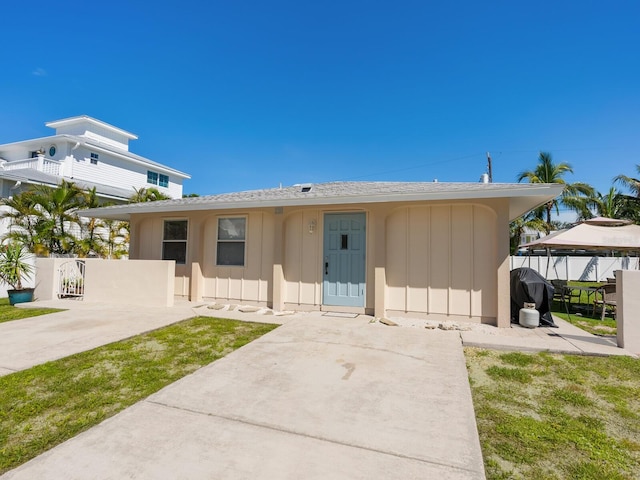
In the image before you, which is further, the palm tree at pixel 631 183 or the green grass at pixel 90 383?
the palm tree at pixel 631 183

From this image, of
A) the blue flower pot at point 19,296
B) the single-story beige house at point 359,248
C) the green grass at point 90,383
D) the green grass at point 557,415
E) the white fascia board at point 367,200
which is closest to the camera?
the green grass at point 557,415

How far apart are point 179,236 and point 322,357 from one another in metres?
6.57

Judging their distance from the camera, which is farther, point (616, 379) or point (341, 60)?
point (341, 60)

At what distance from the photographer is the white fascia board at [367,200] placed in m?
5.75

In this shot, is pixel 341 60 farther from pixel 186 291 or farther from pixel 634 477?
pixel 634 477

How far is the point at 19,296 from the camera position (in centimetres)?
827

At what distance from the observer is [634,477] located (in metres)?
Answer: 2.14

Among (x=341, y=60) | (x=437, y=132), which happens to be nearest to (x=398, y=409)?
(x=341, y=60)

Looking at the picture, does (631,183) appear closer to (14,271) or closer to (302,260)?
(302,260)

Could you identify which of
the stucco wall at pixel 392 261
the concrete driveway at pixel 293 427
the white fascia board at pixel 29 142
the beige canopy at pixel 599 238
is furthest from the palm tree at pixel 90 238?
the beige canopy at pixel 599 238

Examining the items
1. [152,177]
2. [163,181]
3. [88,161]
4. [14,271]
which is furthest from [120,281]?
[163,181]

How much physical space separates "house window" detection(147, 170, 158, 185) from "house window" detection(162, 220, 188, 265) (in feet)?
52.8

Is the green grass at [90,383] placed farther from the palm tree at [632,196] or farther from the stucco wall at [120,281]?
the palm tree at [632,196]

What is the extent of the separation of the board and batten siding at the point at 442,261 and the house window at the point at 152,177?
21.6 metres
